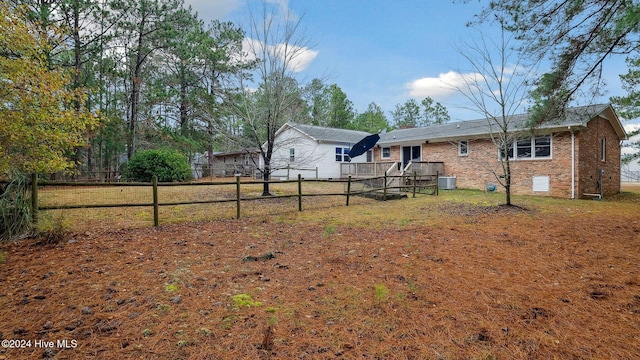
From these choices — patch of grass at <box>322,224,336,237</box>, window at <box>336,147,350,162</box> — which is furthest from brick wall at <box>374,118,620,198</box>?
patch of grass at <box>322,224,336,237</box>

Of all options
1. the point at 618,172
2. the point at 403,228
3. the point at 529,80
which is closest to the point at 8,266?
the point at 403,228

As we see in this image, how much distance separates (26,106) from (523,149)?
17.9 metres

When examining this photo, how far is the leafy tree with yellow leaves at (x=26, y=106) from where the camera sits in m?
5.09

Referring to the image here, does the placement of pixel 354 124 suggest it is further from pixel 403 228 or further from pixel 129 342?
pixel 129 342

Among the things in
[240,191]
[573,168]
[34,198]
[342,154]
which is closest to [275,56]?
[240,191]

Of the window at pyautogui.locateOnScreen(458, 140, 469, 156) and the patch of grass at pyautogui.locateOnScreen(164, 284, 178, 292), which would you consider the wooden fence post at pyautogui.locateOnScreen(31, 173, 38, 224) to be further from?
the window at pyautogui.locateOnScreen(458, 140, 469, 156)

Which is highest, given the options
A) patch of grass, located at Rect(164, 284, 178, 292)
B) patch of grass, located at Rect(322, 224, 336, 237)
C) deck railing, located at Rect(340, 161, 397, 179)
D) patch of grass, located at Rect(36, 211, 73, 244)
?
deck railing, located at Rect(340, 161, 397, 179)

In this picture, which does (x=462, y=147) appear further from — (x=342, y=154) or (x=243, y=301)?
(x=243, y=301)

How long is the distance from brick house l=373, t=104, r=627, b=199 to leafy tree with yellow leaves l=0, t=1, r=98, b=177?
12564mm

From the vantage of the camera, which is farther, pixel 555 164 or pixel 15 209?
pixel 555 164

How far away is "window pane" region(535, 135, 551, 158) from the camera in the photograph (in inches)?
541

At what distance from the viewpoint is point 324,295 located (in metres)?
3.54

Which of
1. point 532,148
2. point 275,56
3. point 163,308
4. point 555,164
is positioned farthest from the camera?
point 532,148

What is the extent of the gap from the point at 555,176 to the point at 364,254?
13.0 metres
